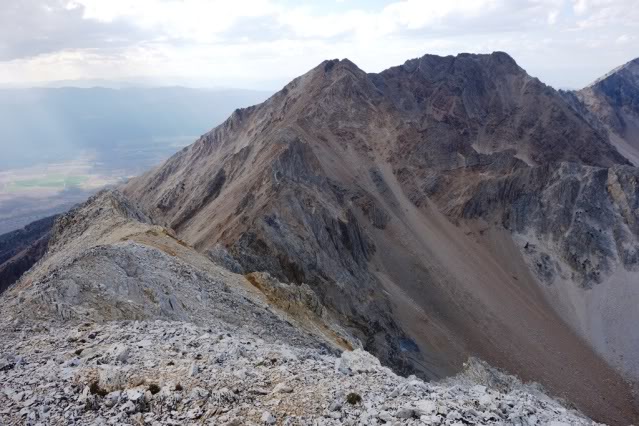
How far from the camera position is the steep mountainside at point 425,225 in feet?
215

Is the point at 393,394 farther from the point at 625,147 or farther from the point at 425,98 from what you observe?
the point at 625,147

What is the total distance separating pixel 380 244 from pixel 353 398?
7357 centimetres

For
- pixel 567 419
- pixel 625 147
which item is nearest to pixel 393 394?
pixel 567 419

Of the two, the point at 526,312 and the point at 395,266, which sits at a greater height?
the point at 395,266

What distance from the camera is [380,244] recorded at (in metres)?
87.4

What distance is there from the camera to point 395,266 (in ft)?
273

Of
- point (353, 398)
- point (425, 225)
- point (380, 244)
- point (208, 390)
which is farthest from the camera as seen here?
point (425, 225)

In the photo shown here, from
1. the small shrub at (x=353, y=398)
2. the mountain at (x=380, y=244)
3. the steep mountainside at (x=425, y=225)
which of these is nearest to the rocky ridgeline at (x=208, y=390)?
the small shrub at (x=353, y=398)

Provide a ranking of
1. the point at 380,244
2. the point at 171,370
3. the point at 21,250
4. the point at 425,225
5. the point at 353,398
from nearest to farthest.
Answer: the point at 353,398, the point at 171,370, the point at 380,244, the point at 425,225, the point at 21,250

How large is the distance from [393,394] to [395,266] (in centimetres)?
6922

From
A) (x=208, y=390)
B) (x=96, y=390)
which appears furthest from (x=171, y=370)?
(x=96, y=390)

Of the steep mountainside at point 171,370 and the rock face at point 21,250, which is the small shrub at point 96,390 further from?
the rock face at point 21,250

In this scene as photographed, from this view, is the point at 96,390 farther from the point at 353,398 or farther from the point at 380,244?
the point at 380,244

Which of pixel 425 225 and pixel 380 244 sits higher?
pixel 425 225
